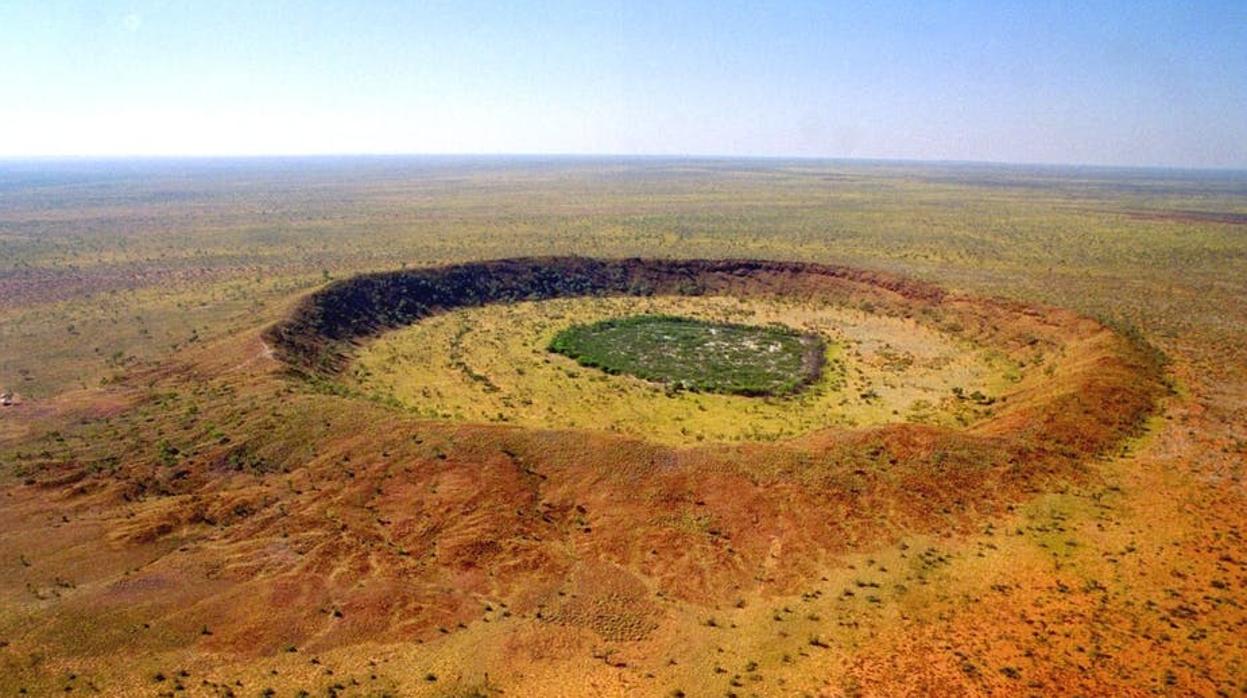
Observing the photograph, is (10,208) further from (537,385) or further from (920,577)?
(920,577)

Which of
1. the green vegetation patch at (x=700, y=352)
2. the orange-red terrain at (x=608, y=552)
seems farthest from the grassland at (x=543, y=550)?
the green vegetation patch at (x=700, y=352)

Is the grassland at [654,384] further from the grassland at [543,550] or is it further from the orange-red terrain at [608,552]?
the orange-red terrain at [608,552]

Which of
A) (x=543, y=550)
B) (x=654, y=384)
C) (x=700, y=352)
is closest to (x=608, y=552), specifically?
(x=543, y=550)

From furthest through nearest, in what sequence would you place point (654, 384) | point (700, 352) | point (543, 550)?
point (700, 352)
point (654, 384)
point (543, 550)

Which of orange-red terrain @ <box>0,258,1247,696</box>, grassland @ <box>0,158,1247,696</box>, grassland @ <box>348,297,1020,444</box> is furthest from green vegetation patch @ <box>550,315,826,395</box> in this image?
orange-red terrain @ <box>0,258,1247,696</box>

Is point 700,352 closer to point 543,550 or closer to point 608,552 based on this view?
point 608,552

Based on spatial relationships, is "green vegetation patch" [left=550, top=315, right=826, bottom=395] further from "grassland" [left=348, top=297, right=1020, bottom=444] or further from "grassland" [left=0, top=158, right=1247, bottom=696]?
→ "grassland" [left=0, top=158, right=1247, bottom=696]
